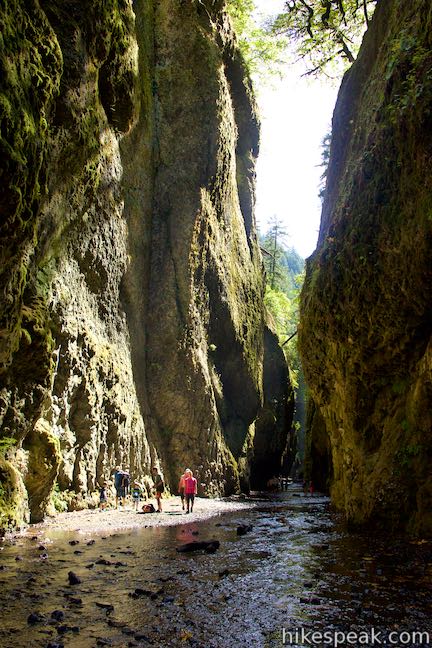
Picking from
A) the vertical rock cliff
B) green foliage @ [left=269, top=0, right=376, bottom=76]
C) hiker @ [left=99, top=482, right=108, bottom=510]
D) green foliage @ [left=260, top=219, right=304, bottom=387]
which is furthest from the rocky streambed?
green foliage @ [left=260, top=219, right=304, bottom=387]

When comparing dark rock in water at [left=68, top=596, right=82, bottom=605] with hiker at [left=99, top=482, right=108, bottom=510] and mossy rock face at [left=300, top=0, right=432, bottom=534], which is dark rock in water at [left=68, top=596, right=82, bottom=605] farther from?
hiker at [left=99, top=482, right=108, bottom=510]

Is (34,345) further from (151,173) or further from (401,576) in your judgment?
(151,173)

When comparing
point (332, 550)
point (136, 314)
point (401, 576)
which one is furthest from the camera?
point (136, 314)

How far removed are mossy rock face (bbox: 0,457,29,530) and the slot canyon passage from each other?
0.16 feet

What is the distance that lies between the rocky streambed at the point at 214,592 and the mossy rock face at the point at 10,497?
61 cm

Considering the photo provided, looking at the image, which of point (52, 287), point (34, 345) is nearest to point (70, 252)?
point (52, 287)

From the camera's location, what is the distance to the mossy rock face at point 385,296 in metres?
11.8

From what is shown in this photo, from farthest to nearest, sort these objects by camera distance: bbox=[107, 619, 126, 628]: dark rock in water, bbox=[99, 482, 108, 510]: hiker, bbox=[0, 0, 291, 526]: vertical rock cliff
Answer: bbox=[99, 482, 108, 510]: hiker → bbox=[0, 0, 291, 526]: vertical rock cliff → bbox=[107, 619, 126, 628]: dark rock in water

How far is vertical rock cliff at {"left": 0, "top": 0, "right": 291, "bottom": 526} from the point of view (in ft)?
31.5

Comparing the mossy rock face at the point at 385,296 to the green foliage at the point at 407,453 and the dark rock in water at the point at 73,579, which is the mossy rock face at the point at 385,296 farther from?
the dark rock in water at the point at 73,579

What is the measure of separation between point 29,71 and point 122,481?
13.8m

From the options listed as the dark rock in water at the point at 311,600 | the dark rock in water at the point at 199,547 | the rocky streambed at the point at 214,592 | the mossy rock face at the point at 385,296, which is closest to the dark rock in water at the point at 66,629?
the rocky streambed at the point at 214,592

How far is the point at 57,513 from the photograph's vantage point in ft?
48.2

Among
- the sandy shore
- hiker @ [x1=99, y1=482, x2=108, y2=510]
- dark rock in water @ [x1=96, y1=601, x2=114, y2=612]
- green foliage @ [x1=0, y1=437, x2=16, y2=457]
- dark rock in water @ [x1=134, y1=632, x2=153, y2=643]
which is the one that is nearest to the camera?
dark rock in water @ [x1=134, y1=632, x2=153, y2=643]
